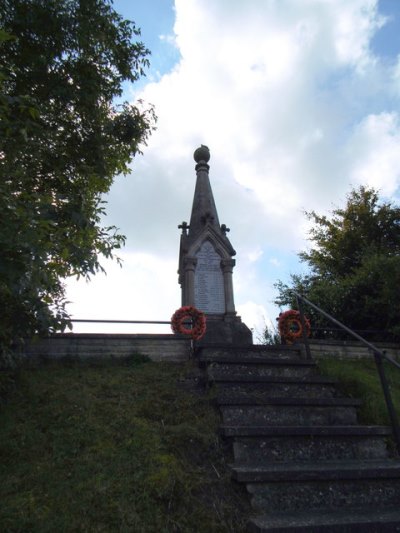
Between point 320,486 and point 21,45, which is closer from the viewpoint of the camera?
point 320,486

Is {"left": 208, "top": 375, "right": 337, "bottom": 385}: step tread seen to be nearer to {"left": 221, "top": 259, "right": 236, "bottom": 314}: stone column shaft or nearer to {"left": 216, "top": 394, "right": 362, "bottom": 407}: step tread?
{"left": 216, "top": 394, "right": 362, "bottom": 407}: step tread

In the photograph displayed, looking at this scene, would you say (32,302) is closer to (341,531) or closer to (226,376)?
(226,376)

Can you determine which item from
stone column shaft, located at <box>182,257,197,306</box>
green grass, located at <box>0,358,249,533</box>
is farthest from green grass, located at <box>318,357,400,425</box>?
stone column shaft, located at <box>182,257,197,306</box>

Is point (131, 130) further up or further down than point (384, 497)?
further up

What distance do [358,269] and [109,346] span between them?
8125 mm

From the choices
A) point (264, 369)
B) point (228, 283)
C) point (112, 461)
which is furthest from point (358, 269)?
point (112, 461)

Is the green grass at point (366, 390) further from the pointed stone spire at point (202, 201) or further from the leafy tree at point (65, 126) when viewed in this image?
→ the pointed stone spire at point (202, 201)

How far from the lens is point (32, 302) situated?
4660 millimetres

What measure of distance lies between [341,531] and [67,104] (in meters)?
8.13

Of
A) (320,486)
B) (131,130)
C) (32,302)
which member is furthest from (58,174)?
(320,486)

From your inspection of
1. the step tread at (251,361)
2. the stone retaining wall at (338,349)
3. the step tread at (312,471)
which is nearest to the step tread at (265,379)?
the step tread at (251,361)

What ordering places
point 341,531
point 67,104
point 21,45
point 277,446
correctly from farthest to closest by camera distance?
point 67,104, point 21,45, point 277,446, point 341,531

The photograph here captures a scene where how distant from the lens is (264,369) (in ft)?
20.4

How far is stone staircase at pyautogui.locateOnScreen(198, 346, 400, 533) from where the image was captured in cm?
349
